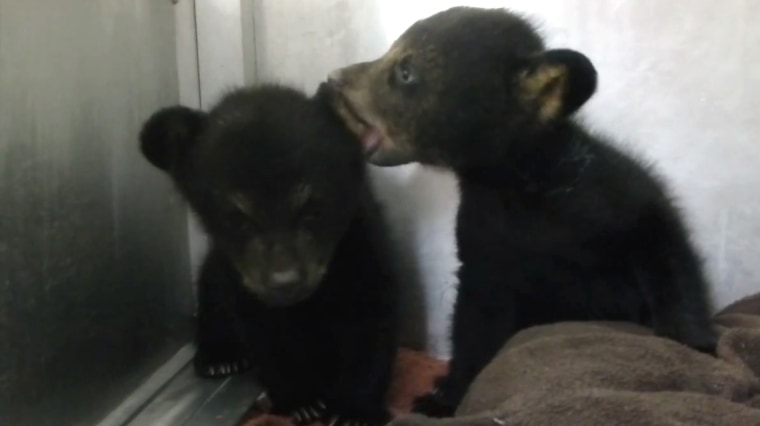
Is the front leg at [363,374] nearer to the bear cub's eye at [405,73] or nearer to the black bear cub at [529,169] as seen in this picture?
the black bear cub at [529,169]

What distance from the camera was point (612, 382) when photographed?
60.9 inches

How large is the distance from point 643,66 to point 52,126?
51.3 inches

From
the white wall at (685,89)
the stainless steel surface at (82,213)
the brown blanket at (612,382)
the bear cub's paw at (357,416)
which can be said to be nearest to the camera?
the brown blanket at (612,382)

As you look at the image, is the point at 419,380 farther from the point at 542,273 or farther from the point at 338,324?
the point at 542,273

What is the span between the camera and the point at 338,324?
7.16ft

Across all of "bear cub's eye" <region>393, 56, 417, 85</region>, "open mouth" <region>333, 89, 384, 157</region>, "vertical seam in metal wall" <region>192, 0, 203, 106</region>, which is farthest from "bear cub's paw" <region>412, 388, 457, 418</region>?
"vertical seam in metal wall" <region>192, 0, 203, 106</region>

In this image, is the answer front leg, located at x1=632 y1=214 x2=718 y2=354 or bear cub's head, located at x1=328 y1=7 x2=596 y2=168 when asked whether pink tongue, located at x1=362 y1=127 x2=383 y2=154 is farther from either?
front leg, located at x1=632 y1=214 x2=718 y2=354

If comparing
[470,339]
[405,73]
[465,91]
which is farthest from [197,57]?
[470,339]

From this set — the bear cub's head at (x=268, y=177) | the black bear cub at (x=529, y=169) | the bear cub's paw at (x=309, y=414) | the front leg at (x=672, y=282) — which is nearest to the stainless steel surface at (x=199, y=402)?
the bear cub's paw at (x=309, y=414)

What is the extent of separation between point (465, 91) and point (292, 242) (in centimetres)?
44

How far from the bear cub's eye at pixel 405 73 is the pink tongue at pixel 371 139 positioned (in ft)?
0.38

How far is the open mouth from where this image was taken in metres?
2.03

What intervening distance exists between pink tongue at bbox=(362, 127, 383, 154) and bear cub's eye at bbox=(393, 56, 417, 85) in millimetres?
117

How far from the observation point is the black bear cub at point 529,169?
1889 millimetres
